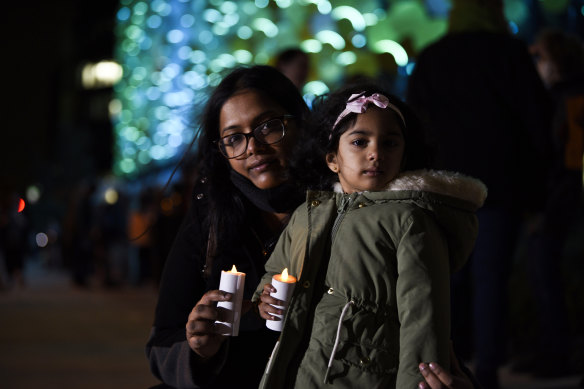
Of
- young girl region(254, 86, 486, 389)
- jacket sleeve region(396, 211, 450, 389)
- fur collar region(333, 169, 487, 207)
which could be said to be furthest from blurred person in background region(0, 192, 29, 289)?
jacket sleeve region(396, 211, 450, 389)

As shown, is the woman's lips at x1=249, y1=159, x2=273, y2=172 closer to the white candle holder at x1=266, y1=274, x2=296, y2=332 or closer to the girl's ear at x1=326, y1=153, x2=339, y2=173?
the girl's ear at x1=326, y1=153, x2=339, y2=173

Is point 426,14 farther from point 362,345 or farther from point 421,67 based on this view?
point 362,345

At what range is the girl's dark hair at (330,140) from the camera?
207cm

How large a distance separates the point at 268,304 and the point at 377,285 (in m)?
0.28

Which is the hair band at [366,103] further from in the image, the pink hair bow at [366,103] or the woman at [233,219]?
the woman at [233,219]

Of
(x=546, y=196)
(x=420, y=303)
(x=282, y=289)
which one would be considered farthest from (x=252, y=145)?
(x=546, y=196)

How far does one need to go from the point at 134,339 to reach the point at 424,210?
488cm

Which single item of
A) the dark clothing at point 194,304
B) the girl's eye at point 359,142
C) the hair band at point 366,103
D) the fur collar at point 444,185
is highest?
the hair band at point 366,103

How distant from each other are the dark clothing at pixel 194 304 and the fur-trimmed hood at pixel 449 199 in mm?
562

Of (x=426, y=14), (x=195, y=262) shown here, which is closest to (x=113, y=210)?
(x=426, y=14)

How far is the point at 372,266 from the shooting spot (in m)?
1.74

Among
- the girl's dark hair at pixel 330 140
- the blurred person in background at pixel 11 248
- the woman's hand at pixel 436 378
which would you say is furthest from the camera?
the blurred person in background at pixel 11 248

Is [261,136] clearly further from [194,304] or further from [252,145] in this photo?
[194,304]

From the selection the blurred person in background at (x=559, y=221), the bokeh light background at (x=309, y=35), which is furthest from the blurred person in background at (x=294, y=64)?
the blurred person in background at (x=559, y=221)
